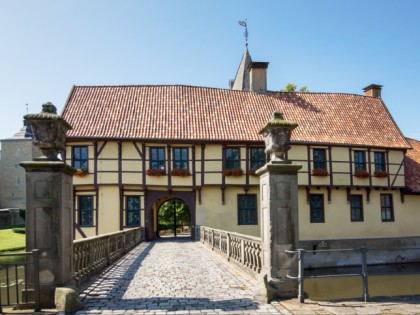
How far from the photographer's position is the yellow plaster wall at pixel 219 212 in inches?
820

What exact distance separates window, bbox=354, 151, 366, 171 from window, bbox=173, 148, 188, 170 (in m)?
9.42

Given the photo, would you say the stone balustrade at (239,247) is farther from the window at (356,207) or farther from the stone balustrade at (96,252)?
the window at (356,207)

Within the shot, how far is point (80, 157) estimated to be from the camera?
2020cm

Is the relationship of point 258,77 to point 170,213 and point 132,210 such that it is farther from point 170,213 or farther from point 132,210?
point 170,213

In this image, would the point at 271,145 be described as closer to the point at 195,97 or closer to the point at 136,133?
the point at 136,133

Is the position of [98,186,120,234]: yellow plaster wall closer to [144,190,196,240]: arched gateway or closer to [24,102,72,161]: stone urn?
[144,190,196,240]: arched gateway

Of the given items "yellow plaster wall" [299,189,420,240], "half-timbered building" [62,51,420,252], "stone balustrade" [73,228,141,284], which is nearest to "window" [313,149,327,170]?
"half-timbered building" [62,51,420,252]

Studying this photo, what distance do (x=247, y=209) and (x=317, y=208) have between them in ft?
13.1

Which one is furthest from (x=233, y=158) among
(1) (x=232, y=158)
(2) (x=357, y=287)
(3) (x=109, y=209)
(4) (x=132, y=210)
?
(2) (x=357, y=287)

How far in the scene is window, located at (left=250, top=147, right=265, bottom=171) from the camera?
21.2m

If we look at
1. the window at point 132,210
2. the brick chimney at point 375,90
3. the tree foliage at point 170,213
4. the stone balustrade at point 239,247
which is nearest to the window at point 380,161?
the brick chimney at point 375,90

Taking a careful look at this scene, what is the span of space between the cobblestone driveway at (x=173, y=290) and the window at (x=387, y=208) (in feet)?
49.2

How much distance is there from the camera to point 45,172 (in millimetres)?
6703

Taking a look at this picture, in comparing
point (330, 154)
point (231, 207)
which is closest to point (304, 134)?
point (330, 154)
